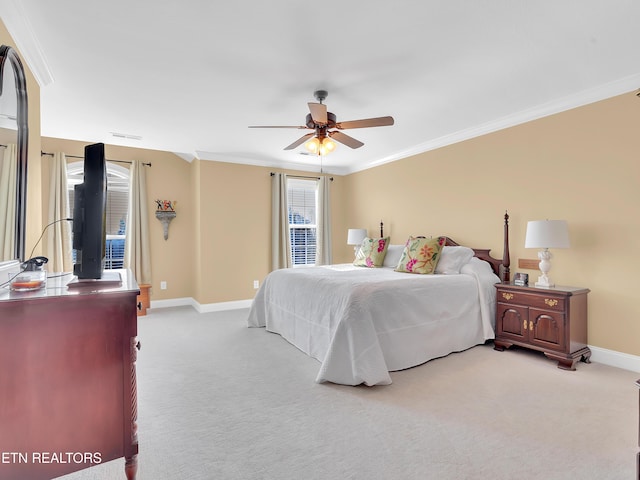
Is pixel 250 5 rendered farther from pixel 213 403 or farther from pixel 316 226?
pixel 316 226

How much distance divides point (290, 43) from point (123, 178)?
13.3 feet

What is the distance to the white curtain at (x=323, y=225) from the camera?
6188 mm

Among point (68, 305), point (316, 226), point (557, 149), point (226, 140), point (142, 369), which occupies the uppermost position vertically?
point (226, 140)

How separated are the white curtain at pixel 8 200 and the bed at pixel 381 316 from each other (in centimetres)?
216

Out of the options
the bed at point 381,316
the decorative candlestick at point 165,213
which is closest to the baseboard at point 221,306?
the decorative candlestick at point 165,213

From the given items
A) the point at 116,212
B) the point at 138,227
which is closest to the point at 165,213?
the point at 138,227

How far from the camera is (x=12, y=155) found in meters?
1.92

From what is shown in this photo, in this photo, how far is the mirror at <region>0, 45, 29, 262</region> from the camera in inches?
70.9

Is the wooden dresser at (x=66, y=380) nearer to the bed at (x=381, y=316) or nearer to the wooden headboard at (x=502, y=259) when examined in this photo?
the bed at (x=381, y=316)

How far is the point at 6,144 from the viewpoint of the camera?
1827 mm

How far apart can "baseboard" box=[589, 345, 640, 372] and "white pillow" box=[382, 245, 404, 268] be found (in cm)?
218

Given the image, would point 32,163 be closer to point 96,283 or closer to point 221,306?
point 96,283

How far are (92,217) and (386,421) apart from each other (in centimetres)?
206

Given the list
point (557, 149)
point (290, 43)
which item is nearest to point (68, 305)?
point (290, 43)
